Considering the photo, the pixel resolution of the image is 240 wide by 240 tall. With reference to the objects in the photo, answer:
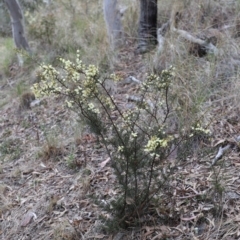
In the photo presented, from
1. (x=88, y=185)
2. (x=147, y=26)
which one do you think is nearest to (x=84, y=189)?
(x=88, y=185)

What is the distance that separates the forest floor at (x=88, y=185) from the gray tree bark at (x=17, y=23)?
2499 millimetres

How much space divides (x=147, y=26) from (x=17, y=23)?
8.60ft

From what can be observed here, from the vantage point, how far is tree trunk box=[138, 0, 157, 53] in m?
5.15

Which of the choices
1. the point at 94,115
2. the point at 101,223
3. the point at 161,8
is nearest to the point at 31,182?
the point at 101,223

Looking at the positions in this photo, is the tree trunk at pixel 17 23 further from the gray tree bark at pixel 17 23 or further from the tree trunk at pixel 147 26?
the tree trunk at pixel 147 26

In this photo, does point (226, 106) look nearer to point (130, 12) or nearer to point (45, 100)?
point (45, 100)

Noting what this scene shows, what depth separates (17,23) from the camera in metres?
6.61

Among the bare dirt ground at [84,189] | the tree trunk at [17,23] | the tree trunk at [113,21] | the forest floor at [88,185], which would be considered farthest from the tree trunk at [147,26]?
the tree trunk at [17,23]

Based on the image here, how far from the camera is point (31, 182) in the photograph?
Answer: 11.5 ft

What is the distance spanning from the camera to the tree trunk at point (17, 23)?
21.0 ft

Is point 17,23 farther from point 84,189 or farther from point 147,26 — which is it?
point 84,189

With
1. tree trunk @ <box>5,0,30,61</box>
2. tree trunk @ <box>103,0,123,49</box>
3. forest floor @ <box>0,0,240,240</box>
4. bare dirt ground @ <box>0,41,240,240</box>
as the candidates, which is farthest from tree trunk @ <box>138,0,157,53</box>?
tree trunk @ <box>5,0,30,61</box>

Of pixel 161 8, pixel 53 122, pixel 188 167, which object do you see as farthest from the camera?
pixel 161 8

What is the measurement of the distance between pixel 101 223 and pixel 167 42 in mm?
2650
